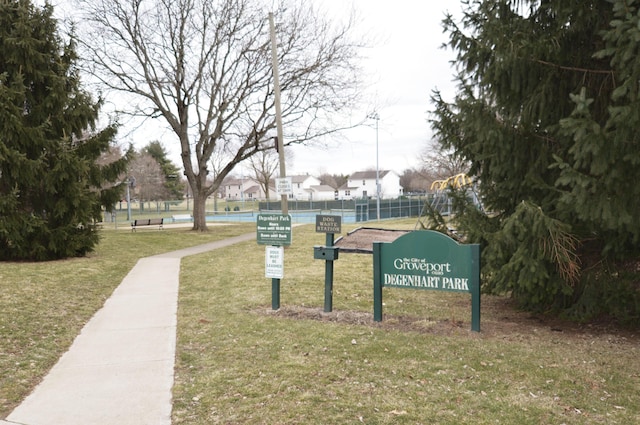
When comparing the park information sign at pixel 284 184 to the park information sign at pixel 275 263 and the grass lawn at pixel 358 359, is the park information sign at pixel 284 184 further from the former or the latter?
the park information sign at pixel 275 263

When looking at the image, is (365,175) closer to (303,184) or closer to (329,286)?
(303,184)

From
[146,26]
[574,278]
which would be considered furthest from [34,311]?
[146,26]

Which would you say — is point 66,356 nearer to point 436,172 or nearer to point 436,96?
point 436,96

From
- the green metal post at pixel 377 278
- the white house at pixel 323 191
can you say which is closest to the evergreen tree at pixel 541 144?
the green metal post at pixel 377 278

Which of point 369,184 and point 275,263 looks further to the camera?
point 369,184

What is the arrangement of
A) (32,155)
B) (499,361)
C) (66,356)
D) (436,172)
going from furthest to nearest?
(436,172) → (32,155) → (66,356) → (499,361)

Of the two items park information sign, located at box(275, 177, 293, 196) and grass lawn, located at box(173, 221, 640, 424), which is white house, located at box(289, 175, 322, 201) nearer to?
park information sign, located at box(275, 177, 293, 196)

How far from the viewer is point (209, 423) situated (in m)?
4.04

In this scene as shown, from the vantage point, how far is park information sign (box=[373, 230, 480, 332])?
247 inches

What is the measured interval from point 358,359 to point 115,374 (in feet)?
8.04

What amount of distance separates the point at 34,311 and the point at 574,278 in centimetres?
764

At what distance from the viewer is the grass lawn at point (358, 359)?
4.17 metres

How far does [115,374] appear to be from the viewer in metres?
5.24

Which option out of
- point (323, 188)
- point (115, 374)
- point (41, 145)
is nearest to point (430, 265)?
point (115, 374)
